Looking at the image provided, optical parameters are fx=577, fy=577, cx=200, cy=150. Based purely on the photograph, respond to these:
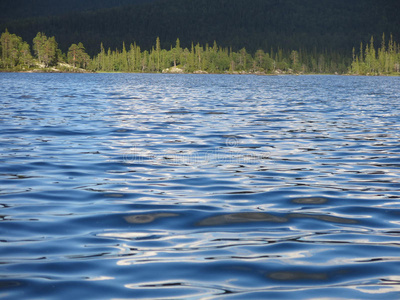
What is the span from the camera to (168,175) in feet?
40.7

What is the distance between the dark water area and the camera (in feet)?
19.9

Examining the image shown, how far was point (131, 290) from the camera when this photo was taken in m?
5.78

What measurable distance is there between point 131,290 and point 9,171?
7.86 metres

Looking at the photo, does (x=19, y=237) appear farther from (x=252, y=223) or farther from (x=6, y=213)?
(x=252, y=223)

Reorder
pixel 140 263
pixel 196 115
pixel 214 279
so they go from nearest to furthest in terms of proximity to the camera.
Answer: pixel 214 279
pixel 140 263
pixel 196 115

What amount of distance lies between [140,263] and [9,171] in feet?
23.5

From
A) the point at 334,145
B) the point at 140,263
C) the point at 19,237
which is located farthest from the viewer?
the point at 334,145

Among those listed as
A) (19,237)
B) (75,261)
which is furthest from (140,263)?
(19,237)

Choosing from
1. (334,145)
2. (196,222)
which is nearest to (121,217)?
(196,222)

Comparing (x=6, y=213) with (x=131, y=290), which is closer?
(x=131, y=290)

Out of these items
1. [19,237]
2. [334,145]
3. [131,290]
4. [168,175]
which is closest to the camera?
[131,290]

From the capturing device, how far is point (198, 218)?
29.0ft

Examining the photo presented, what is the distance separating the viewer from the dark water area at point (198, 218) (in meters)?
6.07

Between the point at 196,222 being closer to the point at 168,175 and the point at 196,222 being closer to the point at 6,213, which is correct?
the point at 6,213
